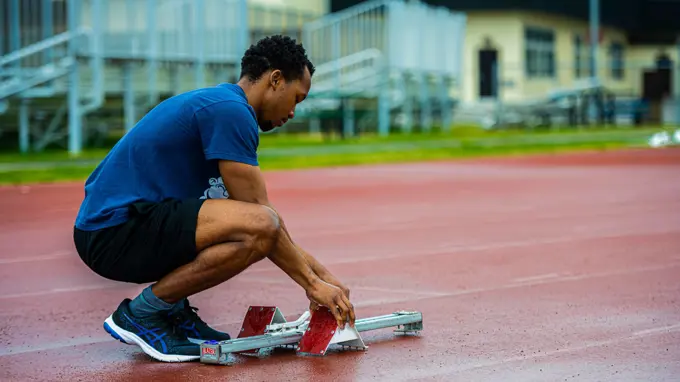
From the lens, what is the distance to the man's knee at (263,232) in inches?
213

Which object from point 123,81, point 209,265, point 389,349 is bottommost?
point 389,349

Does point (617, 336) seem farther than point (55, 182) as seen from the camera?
No

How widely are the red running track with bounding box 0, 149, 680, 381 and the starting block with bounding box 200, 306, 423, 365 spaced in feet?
0.22

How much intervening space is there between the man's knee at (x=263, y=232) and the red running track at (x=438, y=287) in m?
0.52

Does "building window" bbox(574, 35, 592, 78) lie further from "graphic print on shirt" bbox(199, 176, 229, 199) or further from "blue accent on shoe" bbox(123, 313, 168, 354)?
"blue accent on shoe" bbox(123, 313, 168, 354)

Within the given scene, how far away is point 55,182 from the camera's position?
1639 centimetres

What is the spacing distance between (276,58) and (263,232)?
0.80m

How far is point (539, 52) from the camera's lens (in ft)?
173

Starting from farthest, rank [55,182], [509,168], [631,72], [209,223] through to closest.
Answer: [631,72]
[509,168]
[55,182]
[209,223]

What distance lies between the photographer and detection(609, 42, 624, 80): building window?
60031 millimetres

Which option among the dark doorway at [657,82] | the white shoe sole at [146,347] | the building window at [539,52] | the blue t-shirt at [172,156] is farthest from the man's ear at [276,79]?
the dark doorway at [657,82]

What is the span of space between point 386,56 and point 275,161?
10221 mm

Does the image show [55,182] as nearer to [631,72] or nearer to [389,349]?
[389,349]

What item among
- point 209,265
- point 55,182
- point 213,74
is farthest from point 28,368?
point 213,74
